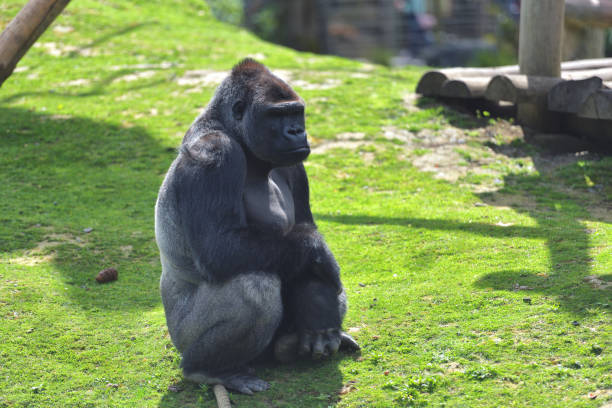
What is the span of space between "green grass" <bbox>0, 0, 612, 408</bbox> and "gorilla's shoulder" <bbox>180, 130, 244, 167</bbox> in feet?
3.71

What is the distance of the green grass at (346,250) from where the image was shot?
3.44 m

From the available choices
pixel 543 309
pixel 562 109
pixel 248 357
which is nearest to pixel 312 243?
pixel 248 357

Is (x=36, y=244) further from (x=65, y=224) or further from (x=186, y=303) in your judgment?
(x=186, y=303)

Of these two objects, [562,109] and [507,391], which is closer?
[507,391]

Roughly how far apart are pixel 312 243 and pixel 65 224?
3358 millimetres

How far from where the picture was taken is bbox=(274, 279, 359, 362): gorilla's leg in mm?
3564

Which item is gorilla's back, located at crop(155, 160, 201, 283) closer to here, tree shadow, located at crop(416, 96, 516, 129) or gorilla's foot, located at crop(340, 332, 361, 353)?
gorilla's foot, located at crop(340, 332, 361, 353)

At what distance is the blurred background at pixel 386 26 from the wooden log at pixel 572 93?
8.39 m

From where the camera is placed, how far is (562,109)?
22.8 ft

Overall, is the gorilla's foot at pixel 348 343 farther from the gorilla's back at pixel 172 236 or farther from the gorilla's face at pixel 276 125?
the gorilla's face at pixel 276 125

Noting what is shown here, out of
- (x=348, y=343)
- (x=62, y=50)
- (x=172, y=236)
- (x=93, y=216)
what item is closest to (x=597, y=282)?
(x=348, y=343)

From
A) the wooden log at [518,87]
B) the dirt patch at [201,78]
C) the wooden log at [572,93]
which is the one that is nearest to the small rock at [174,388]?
the wooden log at [572,93]

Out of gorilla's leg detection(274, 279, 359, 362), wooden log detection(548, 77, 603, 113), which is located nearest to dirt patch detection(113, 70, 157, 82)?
wooden log detection(548, 77, 603, 113)

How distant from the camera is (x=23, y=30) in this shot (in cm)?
495
